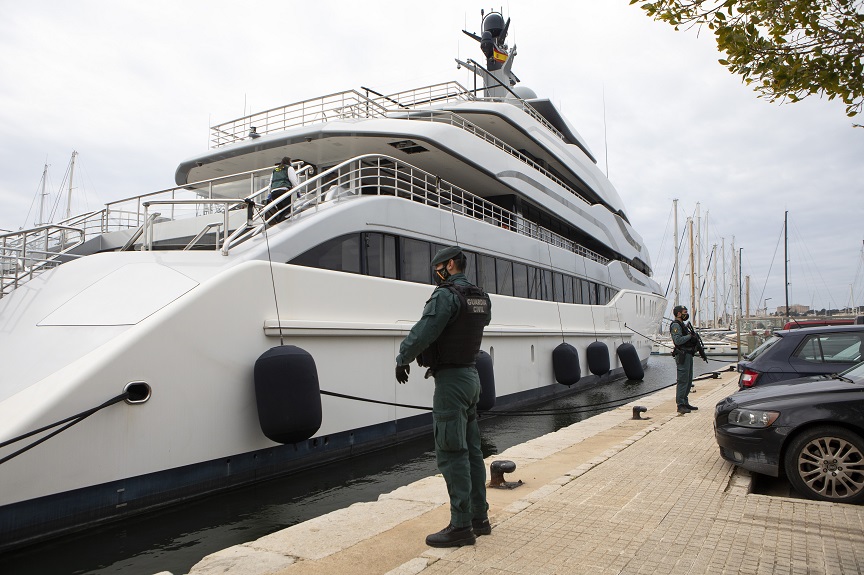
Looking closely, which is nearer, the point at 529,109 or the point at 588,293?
Result: the point at 588,293

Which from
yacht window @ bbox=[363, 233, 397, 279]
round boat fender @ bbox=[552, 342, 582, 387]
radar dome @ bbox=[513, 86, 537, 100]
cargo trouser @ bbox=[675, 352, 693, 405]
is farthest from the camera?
radar dome @ bbox=[513, 86, 537, 100]

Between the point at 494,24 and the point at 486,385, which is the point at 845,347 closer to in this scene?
the point at 486,385

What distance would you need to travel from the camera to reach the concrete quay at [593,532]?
3449mm

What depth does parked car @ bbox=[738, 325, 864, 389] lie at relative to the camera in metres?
7.54

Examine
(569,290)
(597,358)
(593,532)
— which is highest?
(569,290)

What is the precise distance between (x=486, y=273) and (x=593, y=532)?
8580 millimetres

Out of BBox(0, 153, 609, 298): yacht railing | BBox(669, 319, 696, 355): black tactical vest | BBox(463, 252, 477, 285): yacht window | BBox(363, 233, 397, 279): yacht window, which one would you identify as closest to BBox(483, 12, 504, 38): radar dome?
BBox(0, 153, 609, 298): yacht railing

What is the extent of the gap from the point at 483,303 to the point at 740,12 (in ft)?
8.25

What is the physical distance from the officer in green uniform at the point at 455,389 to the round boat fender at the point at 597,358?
13.7 meters

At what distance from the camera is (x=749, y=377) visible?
7824mm

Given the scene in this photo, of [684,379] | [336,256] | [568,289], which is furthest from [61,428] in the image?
[568,289]

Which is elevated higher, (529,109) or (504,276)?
(529,109)

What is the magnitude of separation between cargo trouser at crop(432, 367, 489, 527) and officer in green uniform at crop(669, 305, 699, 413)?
272 inches

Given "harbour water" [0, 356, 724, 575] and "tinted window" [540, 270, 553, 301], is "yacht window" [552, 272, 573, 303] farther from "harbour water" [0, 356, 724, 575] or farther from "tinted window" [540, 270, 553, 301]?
"harbour water" [0, 356, 724, 575]
